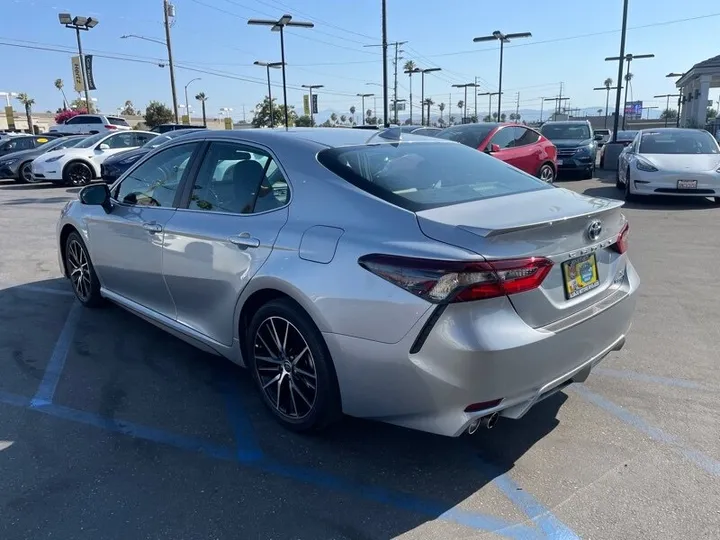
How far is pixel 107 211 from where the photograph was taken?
4656mm

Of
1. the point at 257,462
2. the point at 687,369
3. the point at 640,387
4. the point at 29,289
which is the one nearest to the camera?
the point at 257,462

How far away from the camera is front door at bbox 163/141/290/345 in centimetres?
324

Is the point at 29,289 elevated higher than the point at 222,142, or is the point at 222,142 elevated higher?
the point at 222,142

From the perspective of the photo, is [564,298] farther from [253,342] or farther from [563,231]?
[253,342]

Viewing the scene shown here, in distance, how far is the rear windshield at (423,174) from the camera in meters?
3.02

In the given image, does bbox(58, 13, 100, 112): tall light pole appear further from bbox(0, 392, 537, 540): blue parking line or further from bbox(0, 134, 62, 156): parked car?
bbox(0, 392, 537, 540): blue parking line

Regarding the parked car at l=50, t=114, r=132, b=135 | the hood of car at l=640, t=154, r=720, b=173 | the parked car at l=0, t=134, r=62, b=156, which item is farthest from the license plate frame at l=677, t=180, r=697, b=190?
the parked car at l=50, t=114, r=132, b=135

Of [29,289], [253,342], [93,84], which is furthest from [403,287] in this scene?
[93,84]

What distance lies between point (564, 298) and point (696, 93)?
1735 inches

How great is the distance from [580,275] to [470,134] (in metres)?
9.89

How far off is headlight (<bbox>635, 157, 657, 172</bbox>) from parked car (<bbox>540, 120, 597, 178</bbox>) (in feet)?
15.2

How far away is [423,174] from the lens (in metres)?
3.37

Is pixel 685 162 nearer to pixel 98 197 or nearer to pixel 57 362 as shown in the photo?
pixel 98 197

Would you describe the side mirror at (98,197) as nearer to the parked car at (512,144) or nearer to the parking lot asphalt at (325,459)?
the parking lot asphalt at (325,459)
